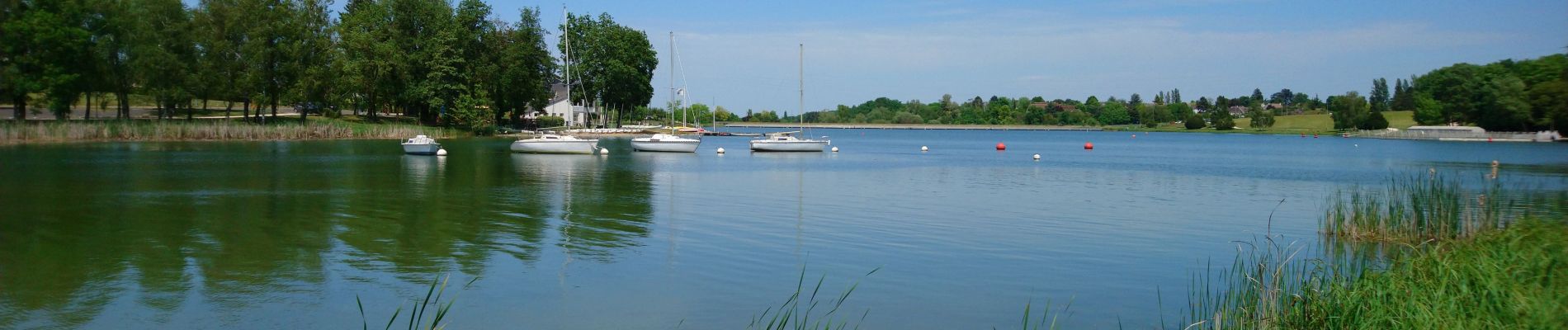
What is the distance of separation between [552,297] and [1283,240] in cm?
1116

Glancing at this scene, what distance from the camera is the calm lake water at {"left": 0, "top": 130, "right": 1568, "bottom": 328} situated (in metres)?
9.84

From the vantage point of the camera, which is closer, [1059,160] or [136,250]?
[136,250]

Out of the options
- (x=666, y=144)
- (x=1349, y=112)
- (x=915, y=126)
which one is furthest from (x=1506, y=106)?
(x=915, y=126)

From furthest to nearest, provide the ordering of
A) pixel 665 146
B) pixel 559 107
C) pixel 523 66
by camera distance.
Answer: pixel 559 107 < pixel 523 66 < pixel 665 146

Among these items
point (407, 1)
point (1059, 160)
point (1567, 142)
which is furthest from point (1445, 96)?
point (407, 1)

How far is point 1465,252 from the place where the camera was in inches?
405

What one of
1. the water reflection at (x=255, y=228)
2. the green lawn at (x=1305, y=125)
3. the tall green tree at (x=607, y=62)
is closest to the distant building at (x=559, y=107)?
the tall green tree at (x=607, y=62)

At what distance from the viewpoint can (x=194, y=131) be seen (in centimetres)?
5050

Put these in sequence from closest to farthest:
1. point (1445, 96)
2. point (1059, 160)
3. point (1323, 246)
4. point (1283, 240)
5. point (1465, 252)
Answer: point (1465, 252), point (1323, 246), point (1283, 240), point (1059, 160), point (1445, 96)

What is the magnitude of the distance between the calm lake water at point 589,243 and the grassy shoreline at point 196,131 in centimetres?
1347

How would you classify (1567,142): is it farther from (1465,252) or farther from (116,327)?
(116,327)

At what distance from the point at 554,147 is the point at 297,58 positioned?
22647mm

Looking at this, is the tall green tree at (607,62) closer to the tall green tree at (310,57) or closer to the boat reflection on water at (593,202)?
the tall green tree at (310,57)

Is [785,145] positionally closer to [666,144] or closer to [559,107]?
[666,144]
